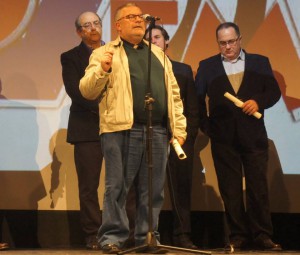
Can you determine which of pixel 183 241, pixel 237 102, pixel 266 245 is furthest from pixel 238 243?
pixel 237 102

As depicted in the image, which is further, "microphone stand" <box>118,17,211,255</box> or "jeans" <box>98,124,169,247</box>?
"jeans" <box>98,124,169,247</box>

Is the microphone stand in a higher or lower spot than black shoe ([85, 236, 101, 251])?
higher

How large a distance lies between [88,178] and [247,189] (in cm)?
124

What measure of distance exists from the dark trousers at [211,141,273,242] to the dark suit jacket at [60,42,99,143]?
1.01 meters

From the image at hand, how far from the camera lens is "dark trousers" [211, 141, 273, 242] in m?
4.90

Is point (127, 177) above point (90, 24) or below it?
below

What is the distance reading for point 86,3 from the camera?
19.0 feet

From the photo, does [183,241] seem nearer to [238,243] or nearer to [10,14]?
[238,243]

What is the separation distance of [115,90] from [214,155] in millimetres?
1410

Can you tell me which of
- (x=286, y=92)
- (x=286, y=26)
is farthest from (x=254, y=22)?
(x=286, y=92)

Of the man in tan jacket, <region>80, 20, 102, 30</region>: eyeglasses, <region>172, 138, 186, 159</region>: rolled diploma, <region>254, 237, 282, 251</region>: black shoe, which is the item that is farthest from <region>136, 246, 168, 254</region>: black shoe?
<region>80, 20, 102, 30</region>: eyeglasses

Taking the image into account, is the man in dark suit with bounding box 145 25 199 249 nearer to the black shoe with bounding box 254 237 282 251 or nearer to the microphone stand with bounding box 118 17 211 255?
the black shoe with bounding box 254 237 282 251

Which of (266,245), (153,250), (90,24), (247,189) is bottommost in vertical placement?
(266,245)

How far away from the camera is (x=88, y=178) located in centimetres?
490
